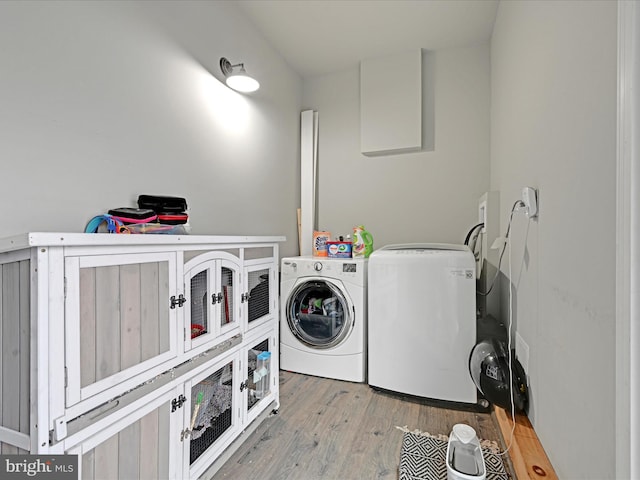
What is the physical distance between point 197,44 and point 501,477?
2645 millimetres

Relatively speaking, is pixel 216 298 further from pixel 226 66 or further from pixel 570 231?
pixel 226 66

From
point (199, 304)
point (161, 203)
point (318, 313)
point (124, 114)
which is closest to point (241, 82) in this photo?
point (124, 114)

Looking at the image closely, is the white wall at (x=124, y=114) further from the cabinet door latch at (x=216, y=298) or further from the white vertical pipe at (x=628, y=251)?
the white vertical pipe at (x=628, y=251)

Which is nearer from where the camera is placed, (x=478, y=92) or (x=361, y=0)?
(x=361, y=0)

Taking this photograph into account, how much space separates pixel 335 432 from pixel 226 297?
3.11 feet

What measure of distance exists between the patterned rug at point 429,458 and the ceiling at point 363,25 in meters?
2.72

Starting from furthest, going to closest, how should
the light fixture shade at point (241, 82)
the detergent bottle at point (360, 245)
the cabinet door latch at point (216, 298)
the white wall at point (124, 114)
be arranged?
the detergent bottle at point (360, 245)
the light fixture shade at point (241, 82)
the cabinet door latch at point (216, 298)
the white wall at point (124, 114)

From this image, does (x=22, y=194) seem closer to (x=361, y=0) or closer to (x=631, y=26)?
(x=631, y=26)

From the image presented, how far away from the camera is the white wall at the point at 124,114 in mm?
1054

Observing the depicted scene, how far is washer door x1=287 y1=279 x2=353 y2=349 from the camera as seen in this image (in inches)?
88.4

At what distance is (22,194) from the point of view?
104 centimetres

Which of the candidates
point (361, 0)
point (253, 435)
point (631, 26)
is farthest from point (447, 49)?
point (253, 435)

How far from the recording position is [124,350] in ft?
3.05

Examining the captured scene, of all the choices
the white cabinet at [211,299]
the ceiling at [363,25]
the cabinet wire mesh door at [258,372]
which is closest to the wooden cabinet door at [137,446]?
the white cabinet at [211,299]
